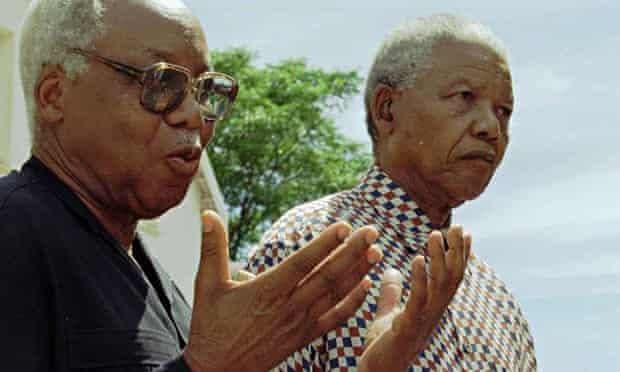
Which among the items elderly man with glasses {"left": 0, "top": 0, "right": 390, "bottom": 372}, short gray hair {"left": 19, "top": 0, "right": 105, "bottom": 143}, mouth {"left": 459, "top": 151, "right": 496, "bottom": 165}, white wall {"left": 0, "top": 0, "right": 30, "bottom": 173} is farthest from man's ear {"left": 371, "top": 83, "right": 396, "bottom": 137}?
white wall {"left": 0, "top": 0, "right": 30, "bottom": 173}

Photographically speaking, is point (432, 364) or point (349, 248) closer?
point (349, 248)

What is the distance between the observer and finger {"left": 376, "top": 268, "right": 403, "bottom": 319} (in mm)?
2895

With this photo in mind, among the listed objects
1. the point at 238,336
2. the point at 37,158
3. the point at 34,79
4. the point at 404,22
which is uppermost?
the point at 404,22

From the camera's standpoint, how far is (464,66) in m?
3.81

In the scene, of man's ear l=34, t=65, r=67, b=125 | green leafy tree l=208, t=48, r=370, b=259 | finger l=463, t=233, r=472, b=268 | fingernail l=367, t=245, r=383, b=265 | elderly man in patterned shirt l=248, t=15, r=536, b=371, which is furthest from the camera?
green leafy tree l=208, t=48, r=370, b=259

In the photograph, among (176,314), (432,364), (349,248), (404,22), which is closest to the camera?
(349,248)

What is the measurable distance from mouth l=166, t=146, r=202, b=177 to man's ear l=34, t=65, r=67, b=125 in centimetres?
30

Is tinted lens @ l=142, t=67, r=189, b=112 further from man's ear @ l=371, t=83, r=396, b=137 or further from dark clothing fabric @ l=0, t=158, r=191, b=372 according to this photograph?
man's ear @ l=371, t=83, r=396, b=137

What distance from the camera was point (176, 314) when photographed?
2.85 meters

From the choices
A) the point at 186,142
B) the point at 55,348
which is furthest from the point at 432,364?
the point at 55,348

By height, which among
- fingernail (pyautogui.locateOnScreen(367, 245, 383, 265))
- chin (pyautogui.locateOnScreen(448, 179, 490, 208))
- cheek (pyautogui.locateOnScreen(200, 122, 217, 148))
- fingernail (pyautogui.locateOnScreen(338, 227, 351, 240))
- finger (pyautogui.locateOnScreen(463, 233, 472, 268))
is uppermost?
chin (pyautogui.locateOnScreen(448, 179, 490, 208))

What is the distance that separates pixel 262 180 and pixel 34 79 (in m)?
26.6

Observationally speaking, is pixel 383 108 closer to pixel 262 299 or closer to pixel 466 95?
pixel 466 95

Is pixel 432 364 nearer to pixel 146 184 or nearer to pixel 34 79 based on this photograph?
pixel 146 184
